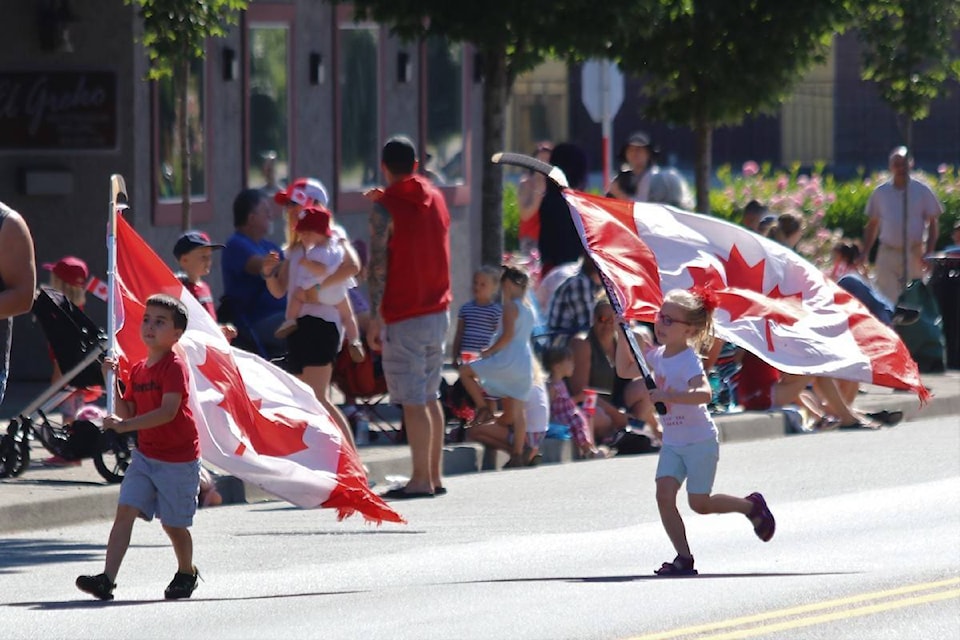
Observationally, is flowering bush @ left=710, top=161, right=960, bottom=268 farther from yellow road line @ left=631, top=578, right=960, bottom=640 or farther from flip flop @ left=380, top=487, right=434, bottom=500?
yellow road line @ left=631, top=578, right=960, bottom=640

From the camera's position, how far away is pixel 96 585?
27.8 ft

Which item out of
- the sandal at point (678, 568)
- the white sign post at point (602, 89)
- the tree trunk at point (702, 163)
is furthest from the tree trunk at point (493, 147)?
the white sign post at point (602, 89)

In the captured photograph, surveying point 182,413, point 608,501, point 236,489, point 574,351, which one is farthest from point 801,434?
point 182,413

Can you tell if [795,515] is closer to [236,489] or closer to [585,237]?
[585,237]

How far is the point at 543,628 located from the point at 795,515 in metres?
3.54

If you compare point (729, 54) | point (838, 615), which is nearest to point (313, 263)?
point (838, 615)

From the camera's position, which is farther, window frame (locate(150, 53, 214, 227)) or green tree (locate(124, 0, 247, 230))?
window frame (locate(150, 53, 214, 227))

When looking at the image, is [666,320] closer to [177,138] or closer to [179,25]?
[179,25]

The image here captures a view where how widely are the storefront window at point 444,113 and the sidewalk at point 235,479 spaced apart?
17.8 ft

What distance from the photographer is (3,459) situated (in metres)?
11.7

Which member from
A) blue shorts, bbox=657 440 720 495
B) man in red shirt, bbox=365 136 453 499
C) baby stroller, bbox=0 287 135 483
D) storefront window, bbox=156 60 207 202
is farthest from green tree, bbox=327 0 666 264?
blue shorts, bbox=657 440 720 495

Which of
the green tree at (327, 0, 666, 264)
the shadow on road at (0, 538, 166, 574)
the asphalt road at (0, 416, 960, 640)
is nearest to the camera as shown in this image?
the asphalt road at (0, 416, 960, 640)

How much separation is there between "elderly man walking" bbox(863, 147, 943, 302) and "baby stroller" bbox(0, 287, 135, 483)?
33.4 feet

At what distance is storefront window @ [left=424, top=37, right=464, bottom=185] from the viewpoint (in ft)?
70.0
